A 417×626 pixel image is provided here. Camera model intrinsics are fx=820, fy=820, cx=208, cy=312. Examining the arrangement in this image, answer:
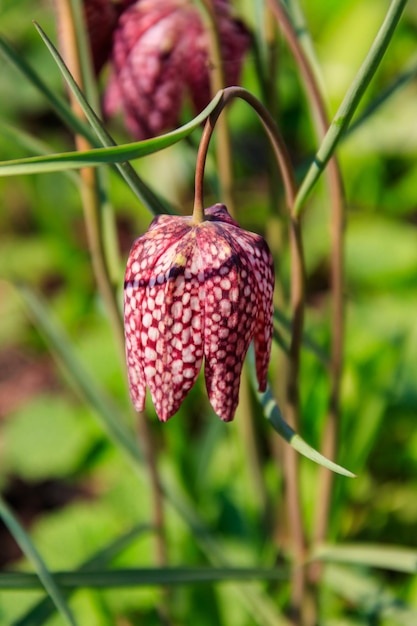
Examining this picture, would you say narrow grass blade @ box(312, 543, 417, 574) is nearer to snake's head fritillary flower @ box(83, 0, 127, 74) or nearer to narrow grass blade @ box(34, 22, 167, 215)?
narrow grass blade @ box(34, 22, 167, 215)

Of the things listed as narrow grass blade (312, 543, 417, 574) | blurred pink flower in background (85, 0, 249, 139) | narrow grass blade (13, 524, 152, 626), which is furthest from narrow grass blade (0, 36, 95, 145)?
narrow grass blade (312, 543, 417, 574)

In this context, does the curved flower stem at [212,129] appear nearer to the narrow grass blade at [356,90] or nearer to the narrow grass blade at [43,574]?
the narrow grass blade at [356,90]

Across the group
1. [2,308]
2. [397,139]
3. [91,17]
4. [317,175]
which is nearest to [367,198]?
[397,139]

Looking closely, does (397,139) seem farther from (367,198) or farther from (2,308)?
(2,308)

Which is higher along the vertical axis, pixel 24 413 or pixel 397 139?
pixel 397 139

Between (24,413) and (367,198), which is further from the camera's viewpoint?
(367,198)

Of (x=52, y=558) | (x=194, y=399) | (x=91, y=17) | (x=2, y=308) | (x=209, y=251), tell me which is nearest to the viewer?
(x=209, y=251)
